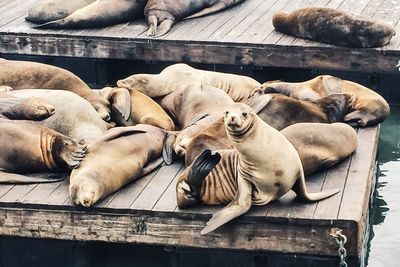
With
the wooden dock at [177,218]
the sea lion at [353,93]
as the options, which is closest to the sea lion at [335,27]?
the sea lion at [353,93]

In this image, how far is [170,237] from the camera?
5.52 metres

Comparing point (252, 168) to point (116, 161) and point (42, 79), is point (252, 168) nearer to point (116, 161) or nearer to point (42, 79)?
point (116, 161)

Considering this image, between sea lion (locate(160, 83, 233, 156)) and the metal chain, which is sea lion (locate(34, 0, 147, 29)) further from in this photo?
the metal chain

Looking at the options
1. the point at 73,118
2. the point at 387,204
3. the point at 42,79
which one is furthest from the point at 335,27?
the point at 73,118

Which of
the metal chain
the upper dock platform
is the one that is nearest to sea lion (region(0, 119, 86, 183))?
the metal chain

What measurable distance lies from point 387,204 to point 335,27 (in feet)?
7.04

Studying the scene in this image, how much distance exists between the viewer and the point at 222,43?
8.79m

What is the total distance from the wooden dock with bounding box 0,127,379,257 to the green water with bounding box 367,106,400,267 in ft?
2.13

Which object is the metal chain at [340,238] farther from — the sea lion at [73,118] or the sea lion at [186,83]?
the sea lion at [186,83]

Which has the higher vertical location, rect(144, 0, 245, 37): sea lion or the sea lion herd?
the sea lion herd

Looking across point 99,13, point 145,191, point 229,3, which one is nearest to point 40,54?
point 99,13

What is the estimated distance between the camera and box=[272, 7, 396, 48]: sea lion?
27.7 ft

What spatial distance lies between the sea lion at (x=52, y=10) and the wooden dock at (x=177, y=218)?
159 inches

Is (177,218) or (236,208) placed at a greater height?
(236,208)
